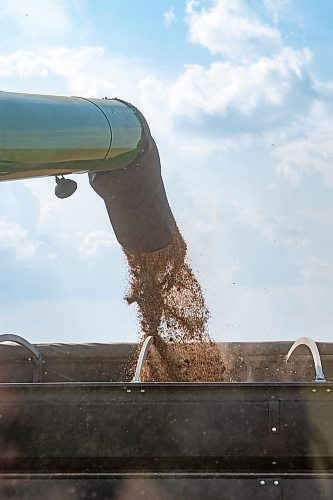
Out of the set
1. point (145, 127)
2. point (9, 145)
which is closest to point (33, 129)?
point (9, 145)

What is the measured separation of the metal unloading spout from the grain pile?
968mm

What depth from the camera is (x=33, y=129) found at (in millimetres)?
4352

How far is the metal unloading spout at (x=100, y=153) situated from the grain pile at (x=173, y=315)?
0.97 metres

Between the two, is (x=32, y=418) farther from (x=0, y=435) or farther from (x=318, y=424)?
(x=318, y=424)

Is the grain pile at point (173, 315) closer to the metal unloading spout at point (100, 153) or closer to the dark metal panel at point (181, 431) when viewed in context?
the metal unloading spout at point (100, 153)

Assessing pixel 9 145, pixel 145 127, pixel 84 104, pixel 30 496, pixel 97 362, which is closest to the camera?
pixel 30 496

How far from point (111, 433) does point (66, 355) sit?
11.5 ft

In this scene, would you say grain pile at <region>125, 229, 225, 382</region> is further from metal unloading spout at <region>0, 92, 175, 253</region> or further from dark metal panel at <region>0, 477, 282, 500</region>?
dark metal panel at <region>0, 477, 282, 500</region>

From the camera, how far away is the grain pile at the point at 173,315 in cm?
672

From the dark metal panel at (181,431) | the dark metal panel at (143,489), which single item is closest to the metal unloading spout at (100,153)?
the dark metal panel at (181,431)

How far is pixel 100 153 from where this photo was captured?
16.5ft

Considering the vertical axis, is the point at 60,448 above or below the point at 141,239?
below

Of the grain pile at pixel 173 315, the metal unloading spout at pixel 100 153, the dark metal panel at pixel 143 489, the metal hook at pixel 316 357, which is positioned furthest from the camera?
the grain pile at pixel 173 315

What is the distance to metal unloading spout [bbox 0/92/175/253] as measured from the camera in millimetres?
4336
